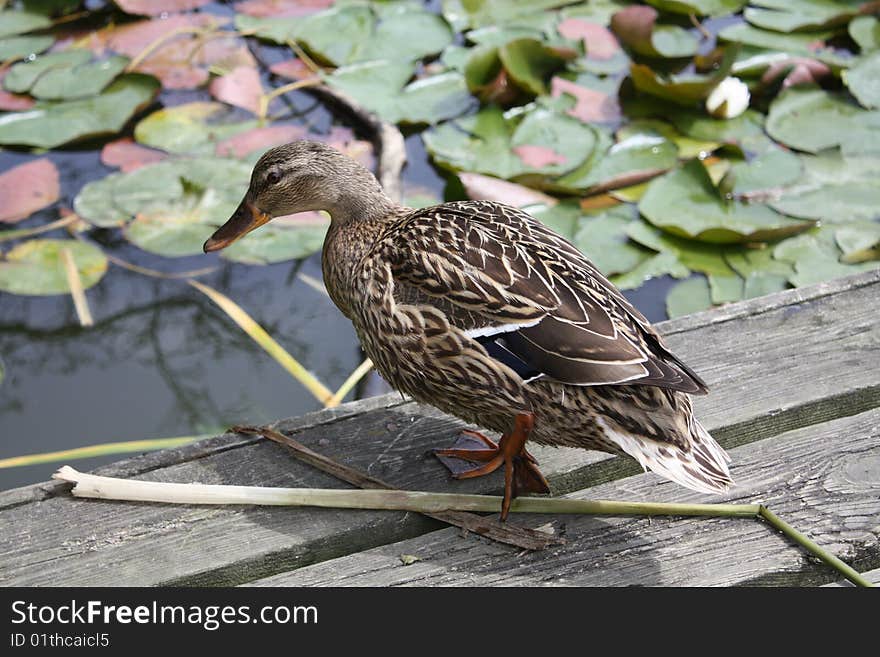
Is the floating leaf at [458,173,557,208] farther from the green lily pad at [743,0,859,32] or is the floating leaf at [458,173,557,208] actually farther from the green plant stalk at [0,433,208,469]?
the green lily pad at [743,0,859,32]

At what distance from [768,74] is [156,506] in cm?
346

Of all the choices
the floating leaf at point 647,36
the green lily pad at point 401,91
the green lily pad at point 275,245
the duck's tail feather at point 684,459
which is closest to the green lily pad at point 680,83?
the floating leaf at point 647,36

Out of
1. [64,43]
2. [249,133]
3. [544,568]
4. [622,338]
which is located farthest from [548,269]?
[64,43]

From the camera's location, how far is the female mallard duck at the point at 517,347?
85.6 inches

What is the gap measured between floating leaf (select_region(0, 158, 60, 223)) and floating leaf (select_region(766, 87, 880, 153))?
9.52ft

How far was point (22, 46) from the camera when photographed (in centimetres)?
507

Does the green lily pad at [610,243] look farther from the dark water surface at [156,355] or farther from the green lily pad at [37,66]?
the green lily pad at [37,66]

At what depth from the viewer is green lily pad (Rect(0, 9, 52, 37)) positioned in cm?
516

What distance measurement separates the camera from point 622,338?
7.22 ft

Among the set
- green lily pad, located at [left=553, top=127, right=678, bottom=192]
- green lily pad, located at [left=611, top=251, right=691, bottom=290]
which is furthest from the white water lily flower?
green lily pad, located at [left=611, top=251, right=691, bottom=290]

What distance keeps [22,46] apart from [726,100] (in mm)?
3156

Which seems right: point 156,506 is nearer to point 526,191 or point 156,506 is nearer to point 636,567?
point 636,567

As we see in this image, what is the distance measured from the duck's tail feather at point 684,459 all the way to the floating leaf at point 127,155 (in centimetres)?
285
